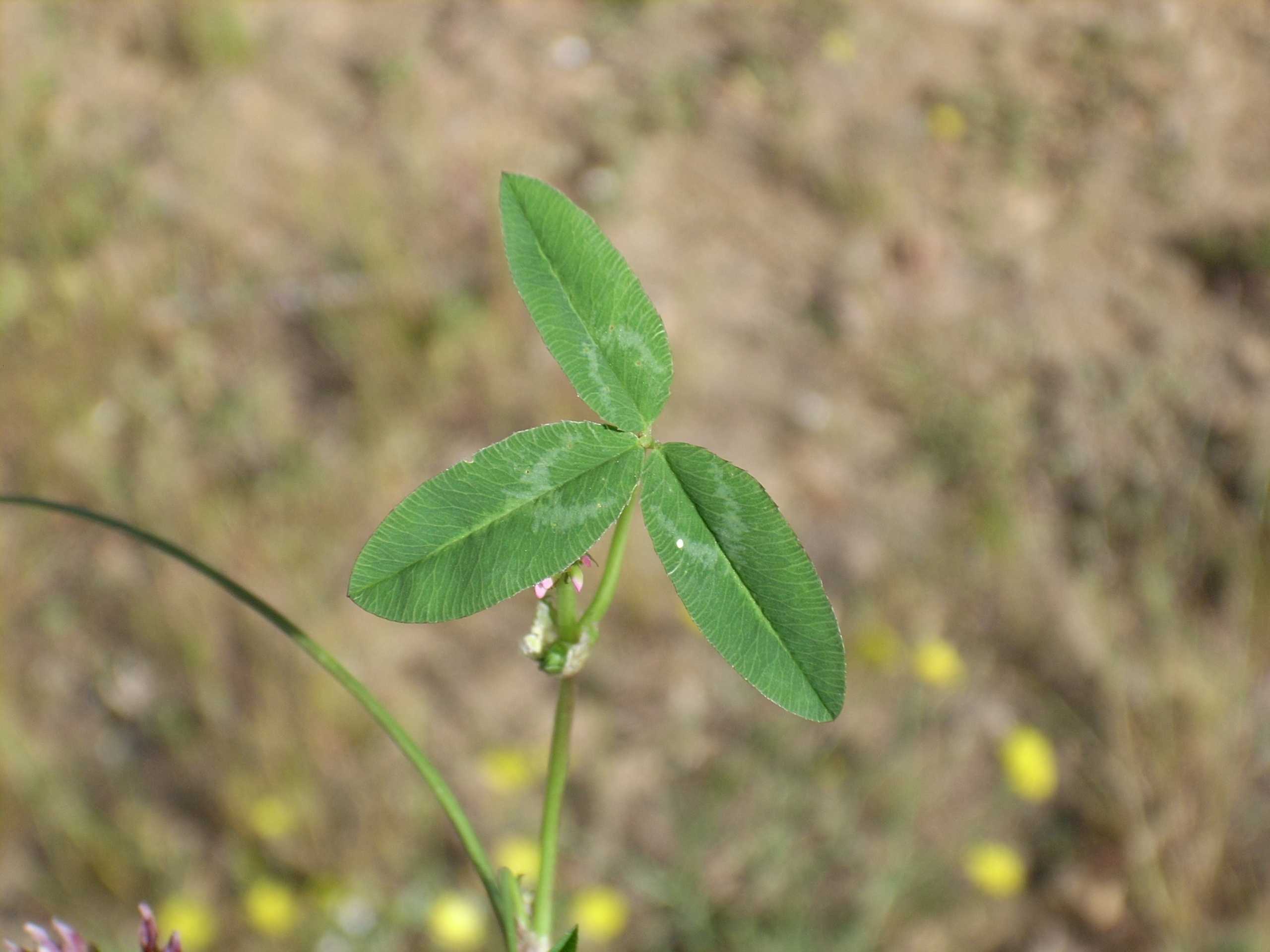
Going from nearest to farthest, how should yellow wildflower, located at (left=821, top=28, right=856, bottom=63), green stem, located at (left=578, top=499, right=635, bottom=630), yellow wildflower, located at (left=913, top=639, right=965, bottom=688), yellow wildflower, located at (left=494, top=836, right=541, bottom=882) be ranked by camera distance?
green stem, located at (left=578, top=499, right=635, bottom=630)
yellow wildflower, located at (left=494, top=836, right=541, bottom=882)
yellow wildflower, located at (left=913, top=639, right=965, bottom=688)
yellow wildflower, located at (left=821, top=28, right=856, bottom=63)

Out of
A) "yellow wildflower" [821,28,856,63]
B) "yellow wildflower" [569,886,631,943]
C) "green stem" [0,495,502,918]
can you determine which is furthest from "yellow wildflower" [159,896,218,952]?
"yellow wildflower" [821,28,856,63]

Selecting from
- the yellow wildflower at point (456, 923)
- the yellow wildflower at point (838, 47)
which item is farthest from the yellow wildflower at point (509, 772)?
the yellow wildflower at point (838, 47)

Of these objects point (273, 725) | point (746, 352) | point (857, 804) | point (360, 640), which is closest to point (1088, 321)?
point (746, 352)

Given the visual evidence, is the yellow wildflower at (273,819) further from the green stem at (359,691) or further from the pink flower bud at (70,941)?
the green stem at (359,691)

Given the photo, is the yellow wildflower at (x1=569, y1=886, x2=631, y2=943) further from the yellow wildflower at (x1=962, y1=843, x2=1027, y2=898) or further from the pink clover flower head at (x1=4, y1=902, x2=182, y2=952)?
the pink clover flower head at (x1=4, y1=902, x2=182, y2=952)

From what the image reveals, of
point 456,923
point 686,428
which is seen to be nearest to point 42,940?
point 456,923

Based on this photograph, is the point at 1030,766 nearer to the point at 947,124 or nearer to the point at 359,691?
the point at 359,691
